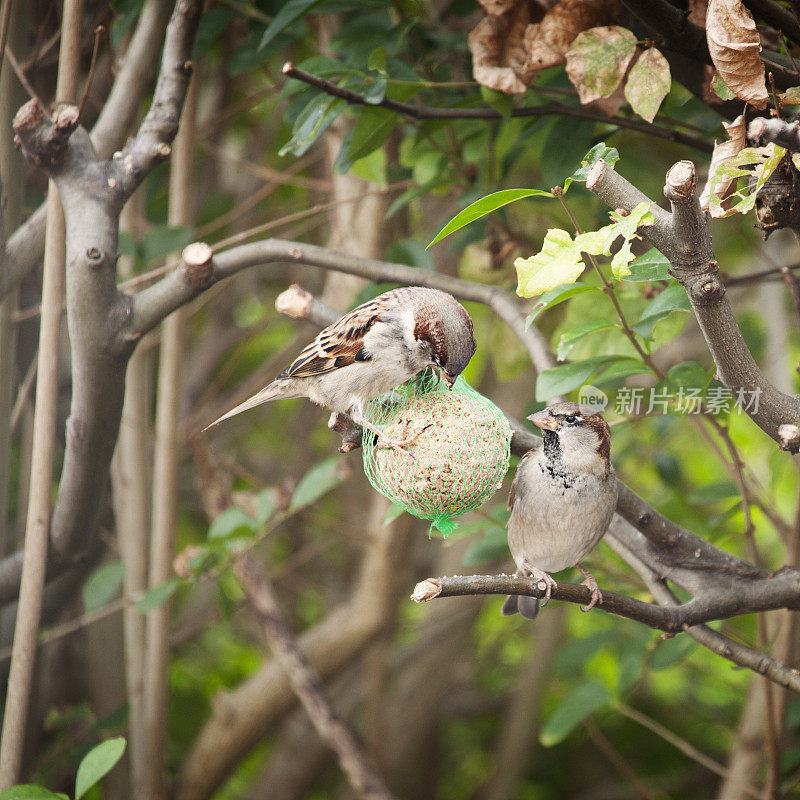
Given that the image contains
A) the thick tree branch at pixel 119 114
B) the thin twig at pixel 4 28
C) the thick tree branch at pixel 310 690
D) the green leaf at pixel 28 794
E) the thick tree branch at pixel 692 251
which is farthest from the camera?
the thick tree branch at pixel 310 690

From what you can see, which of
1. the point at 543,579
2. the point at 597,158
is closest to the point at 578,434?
the point at 543,579

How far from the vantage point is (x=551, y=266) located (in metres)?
1.01

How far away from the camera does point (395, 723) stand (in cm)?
344

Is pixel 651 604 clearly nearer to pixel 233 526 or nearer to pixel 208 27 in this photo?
pixel 233 526

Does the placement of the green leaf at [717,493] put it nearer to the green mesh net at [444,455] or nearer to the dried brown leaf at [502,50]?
the green mesh net at [444,455]

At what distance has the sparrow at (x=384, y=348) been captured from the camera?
1.42 metres

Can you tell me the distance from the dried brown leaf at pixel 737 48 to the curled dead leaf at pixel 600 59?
0.28 meters

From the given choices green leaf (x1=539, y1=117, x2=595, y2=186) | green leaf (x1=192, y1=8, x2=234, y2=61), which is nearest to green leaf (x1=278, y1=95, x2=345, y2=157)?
green leaf (x1=539, y1=117, x2=595, y2=186)

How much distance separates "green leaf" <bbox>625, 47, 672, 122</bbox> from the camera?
1.35 m

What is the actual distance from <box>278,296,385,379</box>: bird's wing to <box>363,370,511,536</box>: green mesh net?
175mm

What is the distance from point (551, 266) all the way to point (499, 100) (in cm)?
69

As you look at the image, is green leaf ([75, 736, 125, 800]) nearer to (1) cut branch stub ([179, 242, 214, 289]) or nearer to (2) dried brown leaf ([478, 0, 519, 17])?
(1) cut branch stub ([179, 242, 214, 289])

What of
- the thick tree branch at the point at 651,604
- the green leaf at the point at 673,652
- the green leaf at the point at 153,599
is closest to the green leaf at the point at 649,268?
the thick tree branch at the point at 651,604

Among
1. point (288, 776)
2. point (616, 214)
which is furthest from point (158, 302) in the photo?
point (288, 776)
